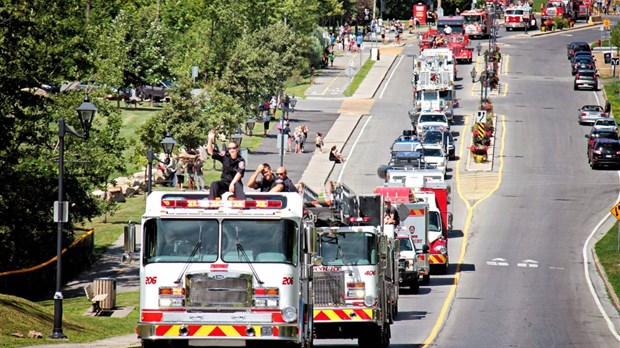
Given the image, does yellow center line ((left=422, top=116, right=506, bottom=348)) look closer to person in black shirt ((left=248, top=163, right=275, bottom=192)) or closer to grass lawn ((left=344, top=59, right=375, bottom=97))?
person in black shirt ((left=248, top=163, right=275, bottom=192))

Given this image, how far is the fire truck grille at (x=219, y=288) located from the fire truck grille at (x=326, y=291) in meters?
7.16

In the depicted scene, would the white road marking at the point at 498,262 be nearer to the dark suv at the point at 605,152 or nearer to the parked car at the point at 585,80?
the dark suv at the point at 605,152

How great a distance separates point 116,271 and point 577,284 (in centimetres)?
1642

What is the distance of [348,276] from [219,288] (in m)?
7.79

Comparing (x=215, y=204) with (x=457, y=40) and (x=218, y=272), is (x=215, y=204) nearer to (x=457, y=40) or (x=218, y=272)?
(x=218, y=272)

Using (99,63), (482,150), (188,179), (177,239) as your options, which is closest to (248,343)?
(177,239)

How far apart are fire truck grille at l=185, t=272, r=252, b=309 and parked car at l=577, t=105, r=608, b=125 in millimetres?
69738

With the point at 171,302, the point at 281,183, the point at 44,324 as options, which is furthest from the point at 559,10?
the point at 171,302

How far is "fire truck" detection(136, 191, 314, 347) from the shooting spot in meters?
21.3

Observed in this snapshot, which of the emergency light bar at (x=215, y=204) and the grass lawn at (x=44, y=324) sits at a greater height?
the emergency light bar at (x=215, y=204)

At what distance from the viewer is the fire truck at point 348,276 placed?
2838cm

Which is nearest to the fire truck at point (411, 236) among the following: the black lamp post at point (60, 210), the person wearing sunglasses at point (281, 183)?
A: the black lamp post at point (60, 210)

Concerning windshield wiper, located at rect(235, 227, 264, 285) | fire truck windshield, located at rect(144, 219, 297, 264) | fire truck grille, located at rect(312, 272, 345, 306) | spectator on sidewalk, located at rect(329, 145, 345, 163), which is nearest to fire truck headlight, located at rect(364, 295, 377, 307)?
fire truck grille, located at rect(312, 272, 345, 306)

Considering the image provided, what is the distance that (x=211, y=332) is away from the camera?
21234mm
